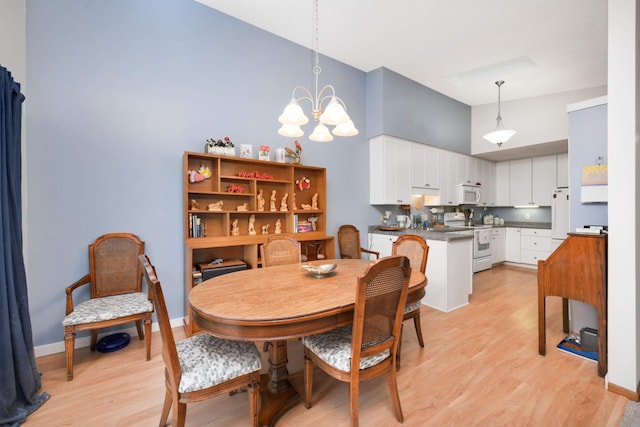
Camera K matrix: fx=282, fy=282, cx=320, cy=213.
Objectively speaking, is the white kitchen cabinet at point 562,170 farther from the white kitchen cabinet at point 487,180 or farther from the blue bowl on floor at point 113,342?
the blue bowl on floor at point 113,342

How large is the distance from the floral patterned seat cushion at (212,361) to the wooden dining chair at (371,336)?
1.29ft

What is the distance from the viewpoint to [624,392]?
1905 mm

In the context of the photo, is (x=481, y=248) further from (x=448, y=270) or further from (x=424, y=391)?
(x=424, y=391)

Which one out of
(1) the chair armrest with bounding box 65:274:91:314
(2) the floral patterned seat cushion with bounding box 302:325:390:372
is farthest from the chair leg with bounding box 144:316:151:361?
(2) the floral patterned seat cushion with bounding box 302:325:390:372

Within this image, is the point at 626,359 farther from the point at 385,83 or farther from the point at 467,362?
the point at 385,83

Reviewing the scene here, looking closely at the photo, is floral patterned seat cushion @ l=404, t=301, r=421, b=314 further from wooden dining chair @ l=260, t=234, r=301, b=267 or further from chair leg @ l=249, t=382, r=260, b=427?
chair leg @ l=249, t=382, r=260, b=427

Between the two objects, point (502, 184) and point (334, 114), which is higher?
point (334, 114)

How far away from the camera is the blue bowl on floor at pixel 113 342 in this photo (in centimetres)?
245

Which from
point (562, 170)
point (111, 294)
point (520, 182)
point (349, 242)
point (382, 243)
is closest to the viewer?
point (111, 294)

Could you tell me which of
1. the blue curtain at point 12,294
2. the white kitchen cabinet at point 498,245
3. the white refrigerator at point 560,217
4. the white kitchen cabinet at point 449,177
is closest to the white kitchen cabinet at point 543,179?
the white refrigerator at point 560,217

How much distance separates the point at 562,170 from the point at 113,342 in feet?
24.7

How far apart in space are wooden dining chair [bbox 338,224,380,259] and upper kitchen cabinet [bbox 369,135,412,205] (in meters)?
0.71

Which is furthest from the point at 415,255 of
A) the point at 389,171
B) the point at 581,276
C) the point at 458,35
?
the point at 458,35

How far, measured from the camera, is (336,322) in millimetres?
1517
